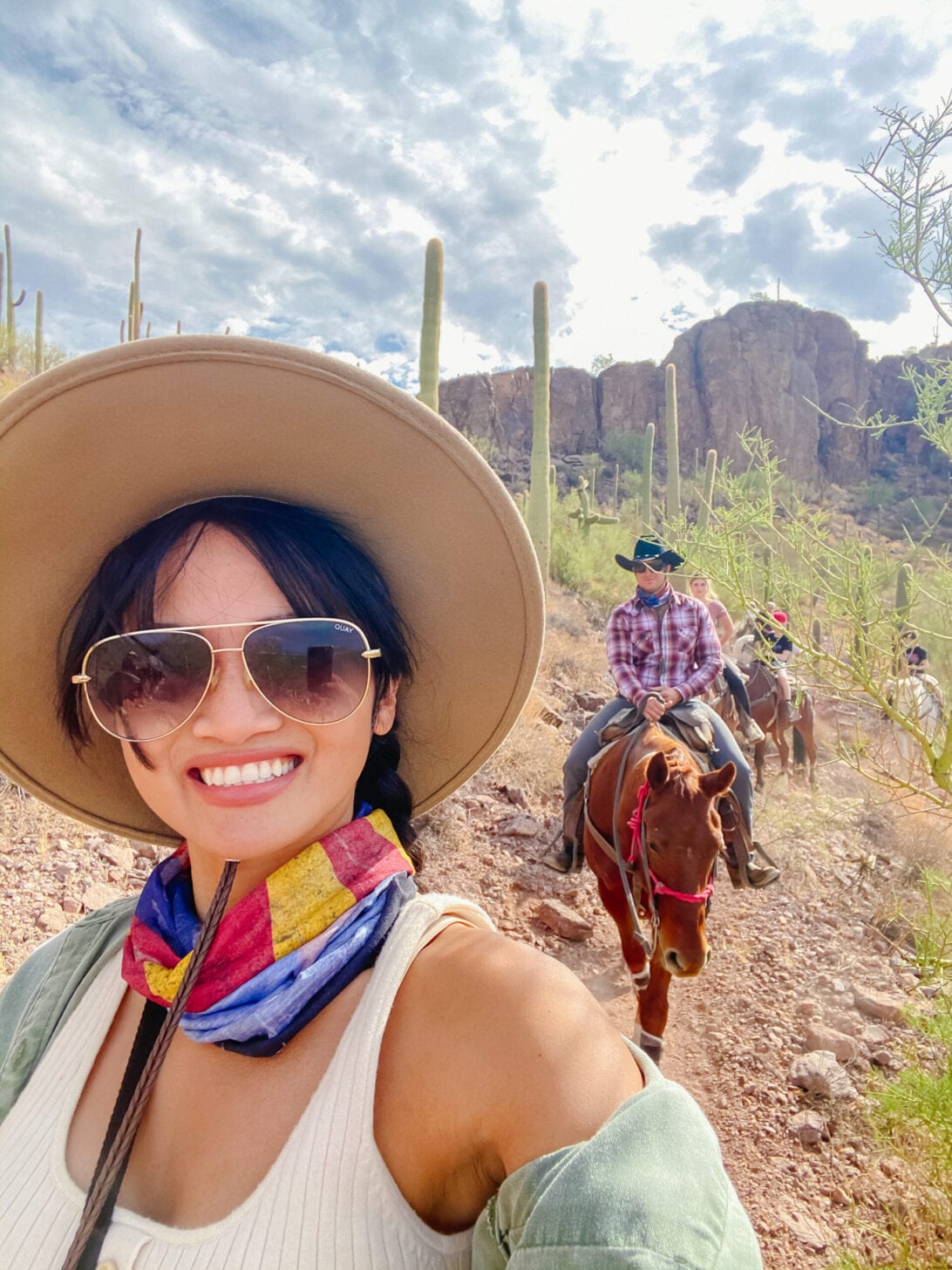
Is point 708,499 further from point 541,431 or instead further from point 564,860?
point 564,860

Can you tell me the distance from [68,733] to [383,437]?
0.92m

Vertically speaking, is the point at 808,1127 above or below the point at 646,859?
below

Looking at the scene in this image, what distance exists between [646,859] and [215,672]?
9.57ft

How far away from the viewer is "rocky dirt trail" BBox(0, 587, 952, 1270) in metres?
3.25

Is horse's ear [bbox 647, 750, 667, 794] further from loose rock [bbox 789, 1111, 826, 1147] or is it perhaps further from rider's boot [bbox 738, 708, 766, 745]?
rider's boot [bbox 738, 708, 766, 745]

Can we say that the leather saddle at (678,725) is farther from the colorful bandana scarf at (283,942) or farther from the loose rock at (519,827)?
the colorful bandana scarf at (283,942)

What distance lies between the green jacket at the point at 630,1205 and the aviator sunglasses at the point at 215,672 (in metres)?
0.68

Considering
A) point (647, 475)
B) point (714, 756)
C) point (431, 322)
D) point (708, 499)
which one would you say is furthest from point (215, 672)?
point (647, 475)

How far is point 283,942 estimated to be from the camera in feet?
3.26

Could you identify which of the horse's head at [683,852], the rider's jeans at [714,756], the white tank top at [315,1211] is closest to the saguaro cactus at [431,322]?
the rider's jeans at [714,756]

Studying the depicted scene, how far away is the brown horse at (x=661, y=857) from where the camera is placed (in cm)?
332

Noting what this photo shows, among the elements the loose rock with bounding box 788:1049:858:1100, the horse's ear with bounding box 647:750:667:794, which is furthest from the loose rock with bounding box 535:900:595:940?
the horse's ear with bounding box 647:750:667:794

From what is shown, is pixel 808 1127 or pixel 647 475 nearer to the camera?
pixel 808 1127

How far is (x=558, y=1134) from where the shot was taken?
0.69 metres
